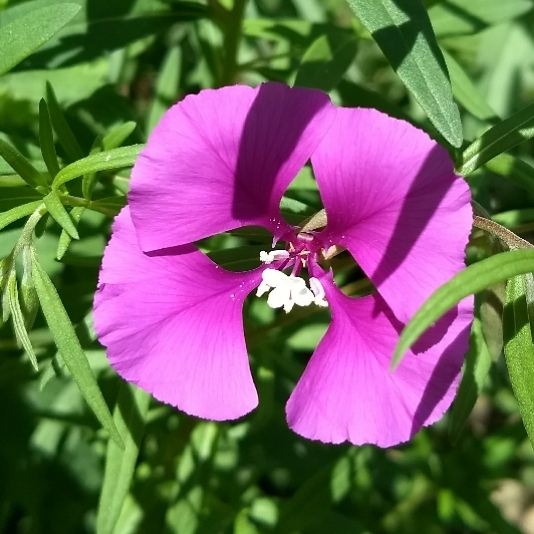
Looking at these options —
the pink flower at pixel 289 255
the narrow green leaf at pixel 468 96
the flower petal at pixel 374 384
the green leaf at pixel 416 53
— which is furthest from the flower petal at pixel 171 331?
the narrow green leaf at pixel 468 96

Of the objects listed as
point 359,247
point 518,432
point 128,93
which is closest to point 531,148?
point 518,432

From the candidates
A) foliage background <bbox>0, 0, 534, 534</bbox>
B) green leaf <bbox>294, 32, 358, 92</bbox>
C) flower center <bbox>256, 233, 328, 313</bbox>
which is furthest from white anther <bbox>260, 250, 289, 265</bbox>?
green leaf <bbox>294, 32, 358, 92</bbox>

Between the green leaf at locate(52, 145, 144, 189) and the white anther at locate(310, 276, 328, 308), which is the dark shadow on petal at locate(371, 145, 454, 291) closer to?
the white anther at locate(310, 276, 328, 308)

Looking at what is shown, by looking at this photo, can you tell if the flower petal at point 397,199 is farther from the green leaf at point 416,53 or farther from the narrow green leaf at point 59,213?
the narrow green leaf at point 59,213

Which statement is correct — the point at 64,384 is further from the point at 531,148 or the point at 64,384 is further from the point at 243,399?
the point at 531,148

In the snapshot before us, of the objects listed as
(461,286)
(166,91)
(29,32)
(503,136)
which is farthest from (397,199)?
(166,91)
